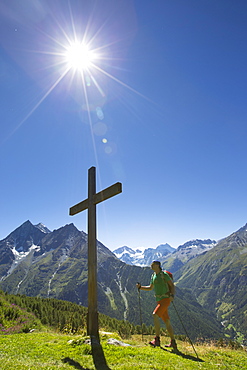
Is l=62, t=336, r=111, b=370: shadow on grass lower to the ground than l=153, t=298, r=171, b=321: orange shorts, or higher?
lower

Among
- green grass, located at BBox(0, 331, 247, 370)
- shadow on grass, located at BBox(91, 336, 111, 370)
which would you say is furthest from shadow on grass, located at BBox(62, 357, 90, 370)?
shadow on grass, located at BBox(91, 336, 111, 370)

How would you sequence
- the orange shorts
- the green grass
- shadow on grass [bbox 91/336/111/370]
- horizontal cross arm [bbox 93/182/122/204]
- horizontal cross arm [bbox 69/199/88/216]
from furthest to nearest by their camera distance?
horizontal cross arm [bbox 69/199/88/216]
horizontal cross arm [bbox 93/182/122/204]
the orange shorts
shadow on grass [bbox 91/336/111/370]
the green grass

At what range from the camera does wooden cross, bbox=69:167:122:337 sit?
8.66 meters

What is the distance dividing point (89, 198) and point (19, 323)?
33.3 ft

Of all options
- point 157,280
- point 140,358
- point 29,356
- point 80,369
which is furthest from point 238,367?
point 29,356

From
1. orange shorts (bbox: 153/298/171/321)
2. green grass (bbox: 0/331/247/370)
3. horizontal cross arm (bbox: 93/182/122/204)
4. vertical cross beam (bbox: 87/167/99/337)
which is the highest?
horizontal cross arm (bbox: 93/182/122/204)

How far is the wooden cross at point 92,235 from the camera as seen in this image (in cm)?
866

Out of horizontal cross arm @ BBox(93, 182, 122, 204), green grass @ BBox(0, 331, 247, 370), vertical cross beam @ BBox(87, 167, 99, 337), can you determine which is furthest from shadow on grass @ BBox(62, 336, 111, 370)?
horizontal cross arm @ BBox(93, 182, 122, 204)

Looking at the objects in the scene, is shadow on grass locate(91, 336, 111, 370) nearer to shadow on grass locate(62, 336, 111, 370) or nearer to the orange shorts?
shadow on grass locate(62, 336, 111, 370)

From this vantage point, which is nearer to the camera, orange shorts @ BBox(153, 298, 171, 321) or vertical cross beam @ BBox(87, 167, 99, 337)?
orange shorts @ BBox(153, 298, 171, 321)

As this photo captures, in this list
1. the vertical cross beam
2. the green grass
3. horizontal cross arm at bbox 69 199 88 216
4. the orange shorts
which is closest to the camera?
the green grass

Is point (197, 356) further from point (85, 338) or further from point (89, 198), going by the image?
point (89, 198)

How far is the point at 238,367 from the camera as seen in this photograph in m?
6.11

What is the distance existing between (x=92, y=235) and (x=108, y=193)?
197 centimetres
